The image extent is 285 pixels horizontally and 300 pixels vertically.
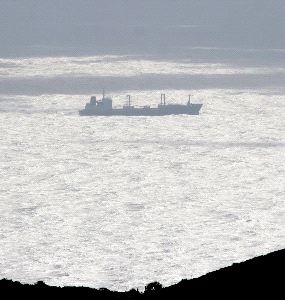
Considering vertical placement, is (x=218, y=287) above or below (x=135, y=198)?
above

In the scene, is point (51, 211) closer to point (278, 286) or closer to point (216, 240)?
point (216, 240)

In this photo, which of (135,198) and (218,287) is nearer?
(218,287)

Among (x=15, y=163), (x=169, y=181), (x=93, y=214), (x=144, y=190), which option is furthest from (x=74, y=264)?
(x=15, y=163)

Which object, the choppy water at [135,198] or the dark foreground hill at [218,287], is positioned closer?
the dark foreground hill at [218,287]

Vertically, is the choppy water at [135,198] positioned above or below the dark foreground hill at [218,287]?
below
